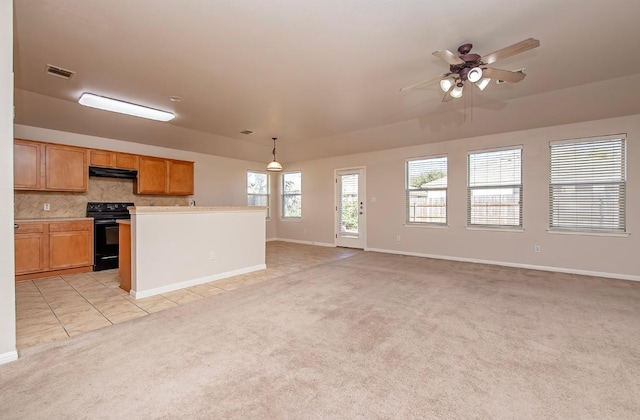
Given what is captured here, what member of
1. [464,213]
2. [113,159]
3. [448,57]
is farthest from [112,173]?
[464,213]

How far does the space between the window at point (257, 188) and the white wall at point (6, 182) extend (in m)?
6.34

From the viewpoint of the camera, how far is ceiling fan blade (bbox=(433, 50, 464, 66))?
252 centimetres

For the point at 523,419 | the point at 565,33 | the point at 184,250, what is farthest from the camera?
the point at 184,250

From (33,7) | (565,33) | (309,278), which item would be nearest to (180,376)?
(309,278)

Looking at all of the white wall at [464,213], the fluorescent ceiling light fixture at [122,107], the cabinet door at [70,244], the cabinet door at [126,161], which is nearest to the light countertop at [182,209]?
the fluorescent ceiling light fixture at [122,107]

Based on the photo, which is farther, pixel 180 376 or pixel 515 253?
pixel 515 253

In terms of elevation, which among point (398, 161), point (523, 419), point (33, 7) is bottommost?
point (523, 419)

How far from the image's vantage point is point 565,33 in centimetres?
272

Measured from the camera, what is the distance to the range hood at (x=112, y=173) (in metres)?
5.17

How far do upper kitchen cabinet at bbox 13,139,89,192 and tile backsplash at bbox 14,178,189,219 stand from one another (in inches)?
15.2

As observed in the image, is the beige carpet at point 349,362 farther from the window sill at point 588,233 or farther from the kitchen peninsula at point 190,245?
the window sill at point 588,233

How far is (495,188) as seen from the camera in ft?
18.1

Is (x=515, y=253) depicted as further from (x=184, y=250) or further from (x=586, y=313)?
(x=184, y=250)

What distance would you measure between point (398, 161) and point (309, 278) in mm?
3732
